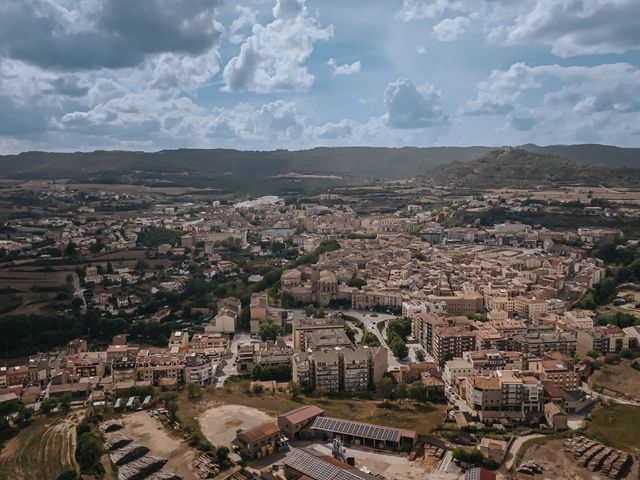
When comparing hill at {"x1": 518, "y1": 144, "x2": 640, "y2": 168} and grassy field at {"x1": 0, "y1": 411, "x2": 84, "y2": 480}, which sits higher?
hill at {"x1": 518, "y1": 144, "x2": 640, "y2": 168}

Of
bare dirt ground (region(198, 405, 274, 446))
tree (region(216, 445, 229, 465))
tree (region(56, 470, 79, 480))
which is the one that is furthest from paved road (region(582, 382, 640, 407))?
tree (region(56, 470, 79, 480))

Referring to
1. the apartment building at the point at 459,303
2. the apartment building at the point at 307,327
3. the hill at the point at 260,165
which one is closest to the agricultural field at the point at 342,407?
the apartment building at the point at 307,327

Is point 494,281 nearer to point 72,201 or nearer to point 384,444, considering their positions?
point 384,444

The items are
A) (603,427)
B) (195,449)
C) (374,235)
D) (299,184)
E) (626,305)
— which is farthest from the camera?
(299,184)

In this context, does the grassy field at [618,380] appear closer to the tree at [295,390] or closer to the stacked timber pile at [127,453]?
the tree at [295,390]

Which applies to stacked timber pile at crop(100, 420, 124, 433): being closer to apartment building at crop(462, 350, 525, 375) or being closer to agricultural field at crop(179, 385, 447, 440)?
agricultural field at crop(179, 385, 447, 440)

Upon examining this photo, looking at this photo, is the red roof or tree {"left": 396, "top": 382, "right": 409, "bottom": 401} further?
tree {"left": 396, "top": 382, "right": 409, "bottom": 401}

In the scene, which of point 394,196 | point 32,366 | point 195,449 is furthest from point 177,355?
point 394,196

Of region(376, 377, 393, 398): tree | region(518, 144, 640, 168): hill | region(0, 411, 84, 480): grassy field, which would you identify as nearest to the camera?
region(0, 411, 84, 480): grassy field
